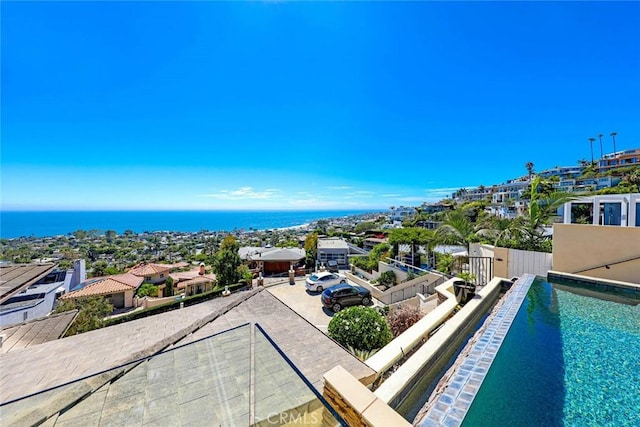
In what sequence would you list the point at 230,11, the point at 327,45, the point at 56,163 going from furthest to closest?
the point at 56,163 < the point at 327,45 < the point at 230,11

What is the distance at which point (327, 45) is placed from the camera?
1056 centimetres

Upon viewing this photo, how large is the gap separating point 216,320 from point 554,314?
810cm

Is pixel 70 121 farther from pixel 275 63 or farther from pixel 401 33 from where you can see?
pixel 401 33

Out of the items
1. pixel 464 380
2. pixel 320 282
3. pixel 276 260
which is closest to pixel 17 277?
pixel 320 282

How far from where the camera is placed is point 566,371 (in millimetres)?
2988

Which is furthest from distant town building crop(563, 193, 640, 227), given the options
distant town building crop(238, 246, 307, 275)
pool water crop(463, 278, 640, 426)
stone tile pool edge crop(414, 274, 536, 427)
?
distant town building crop(238, 246, 307, 275)

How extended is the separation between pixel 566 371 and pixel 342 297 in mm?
7511

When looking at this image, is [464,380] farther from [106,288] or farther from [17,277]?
[106,288]

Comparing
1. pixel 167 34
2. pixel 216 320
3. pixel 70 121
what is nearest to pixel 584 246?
pixel 216 320

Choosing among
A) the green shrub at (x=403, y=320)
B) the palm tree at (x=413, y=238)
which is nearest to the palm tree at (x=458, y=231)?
the palm tree at (x=413, y=238)

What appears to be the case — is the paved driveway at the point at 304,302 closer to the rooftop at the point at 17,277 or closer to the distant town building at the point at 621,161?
the rooftop at the point at 17,277

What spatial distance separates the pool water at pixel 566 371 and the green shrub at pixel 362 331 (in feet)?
8.04

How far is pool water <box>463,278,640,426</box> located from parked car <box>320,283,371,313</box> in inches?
246

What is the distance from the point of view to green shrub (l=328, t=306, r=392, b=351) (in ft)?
17.7
